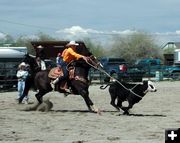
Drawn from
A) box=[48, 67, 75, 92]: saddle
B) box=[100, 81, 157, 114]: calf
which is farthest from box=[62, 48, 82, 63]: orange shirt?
box=[100, 81, 157, 114]: calf

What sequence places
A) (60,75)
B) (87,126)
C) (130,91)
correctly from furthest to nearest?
1. (60,75)
2. (130,91)
3. (87,126)

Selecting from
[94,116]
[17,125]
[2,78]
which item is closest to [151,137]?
[17,125]

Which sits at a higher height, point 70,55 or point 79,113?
point 70,55

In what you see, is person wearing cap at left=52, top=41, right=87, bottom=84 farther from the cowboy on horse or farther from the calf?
the calf

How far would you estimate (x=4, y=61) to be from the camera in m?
29.7

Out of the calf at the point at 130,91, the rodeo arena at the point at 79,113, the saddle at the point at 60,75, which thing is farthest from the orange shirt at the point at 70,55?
the calf at the point at 130,91

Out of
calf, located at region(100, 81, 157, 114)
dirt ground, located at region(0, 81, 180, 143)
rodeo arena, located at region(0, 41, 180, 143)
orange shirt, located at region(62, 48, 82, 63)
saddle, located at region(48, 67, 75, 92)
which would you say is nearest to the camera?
dirt ground, located at region(0, 81, 180, 143)

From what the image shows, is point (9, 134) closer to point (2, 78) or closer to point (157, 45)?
point (2, 78)

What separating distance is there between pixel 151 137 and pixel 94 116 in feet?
14.2

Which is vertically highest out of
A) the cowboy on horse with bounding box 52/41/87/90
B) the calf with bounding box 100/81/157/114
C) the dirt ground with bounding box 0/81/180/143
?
the cowboy on horse with bounding box 52/41/87/90

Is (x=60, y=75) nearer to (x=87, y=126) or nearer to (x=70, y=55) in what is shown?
(x=70, y=55)

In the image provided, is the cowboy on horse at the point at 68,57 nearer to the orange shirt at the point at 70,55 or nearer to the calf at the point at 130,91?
the orange shirt at the point at 70,55

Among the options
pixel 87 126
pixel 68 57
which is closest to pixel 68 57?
pixel 68 57

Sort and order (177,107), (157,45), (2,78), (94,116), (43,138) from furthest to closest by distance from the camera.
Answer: (157,45) < (2,78) < (177,107) < (94,116) < (43,138)
